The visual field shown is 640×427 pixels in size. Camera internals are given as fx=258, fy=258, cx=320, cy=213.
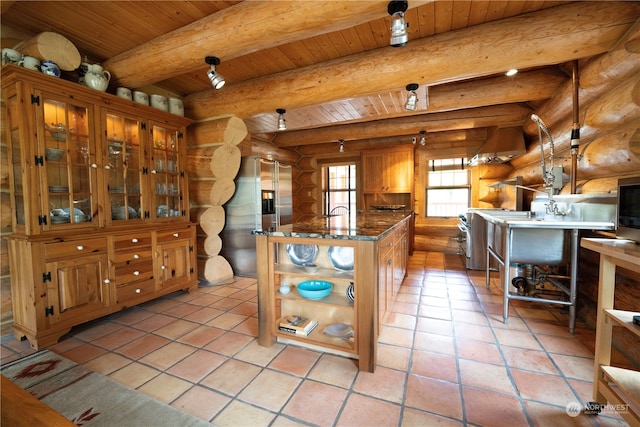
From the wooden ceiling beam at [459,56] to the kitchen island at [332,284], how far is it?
152cm

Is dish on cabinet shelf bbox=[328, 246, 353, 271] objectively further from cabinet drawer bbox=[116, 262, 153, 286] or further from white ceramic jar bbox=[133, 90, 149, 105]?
white ceramic jar bbox=[133, 90, 149, 105]

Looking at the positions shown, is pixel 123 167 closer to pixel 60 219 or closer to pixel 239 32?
pixel 60 219

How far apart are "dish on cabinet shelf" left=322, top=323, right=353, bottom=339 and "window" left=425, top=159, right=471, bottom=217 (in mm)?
4396

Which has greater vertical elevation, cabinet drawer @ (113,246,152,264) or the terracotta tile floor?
cabinet drawer @ (113,246,152,264)

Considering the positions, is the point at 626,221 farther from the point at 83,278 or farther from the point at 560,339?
the point at 83,278

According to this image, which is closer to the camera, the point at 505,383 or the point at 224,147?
the point at 505,383

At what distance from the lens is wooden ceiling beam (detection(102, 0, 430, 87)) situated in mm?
1706

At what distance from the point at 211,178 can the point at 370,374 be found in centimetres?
294

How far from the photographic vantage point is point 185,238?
3129mm

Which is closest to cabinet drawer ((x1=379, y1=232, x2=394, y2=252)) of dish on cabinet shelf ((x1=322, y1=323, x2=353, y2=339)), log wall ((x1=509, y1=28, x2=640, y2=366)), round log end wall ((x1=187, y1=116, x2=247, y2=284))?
dish on cabinet shelf ((x1=322, y1=323, x2=353, y2=339))

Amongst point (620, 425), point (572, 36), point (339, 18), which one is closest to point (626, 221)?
point (620, 425)

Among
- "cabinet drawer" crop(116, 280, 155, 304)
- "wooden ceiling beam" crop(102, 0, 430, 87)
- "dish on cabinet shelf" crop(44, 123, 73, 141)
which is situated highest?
"wooden ceiling beam" crop(102, 0, 430, 87)

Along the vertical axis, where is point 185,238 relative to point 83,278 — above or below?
above

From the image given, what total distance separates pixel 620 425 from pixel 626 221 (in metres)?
1.01
